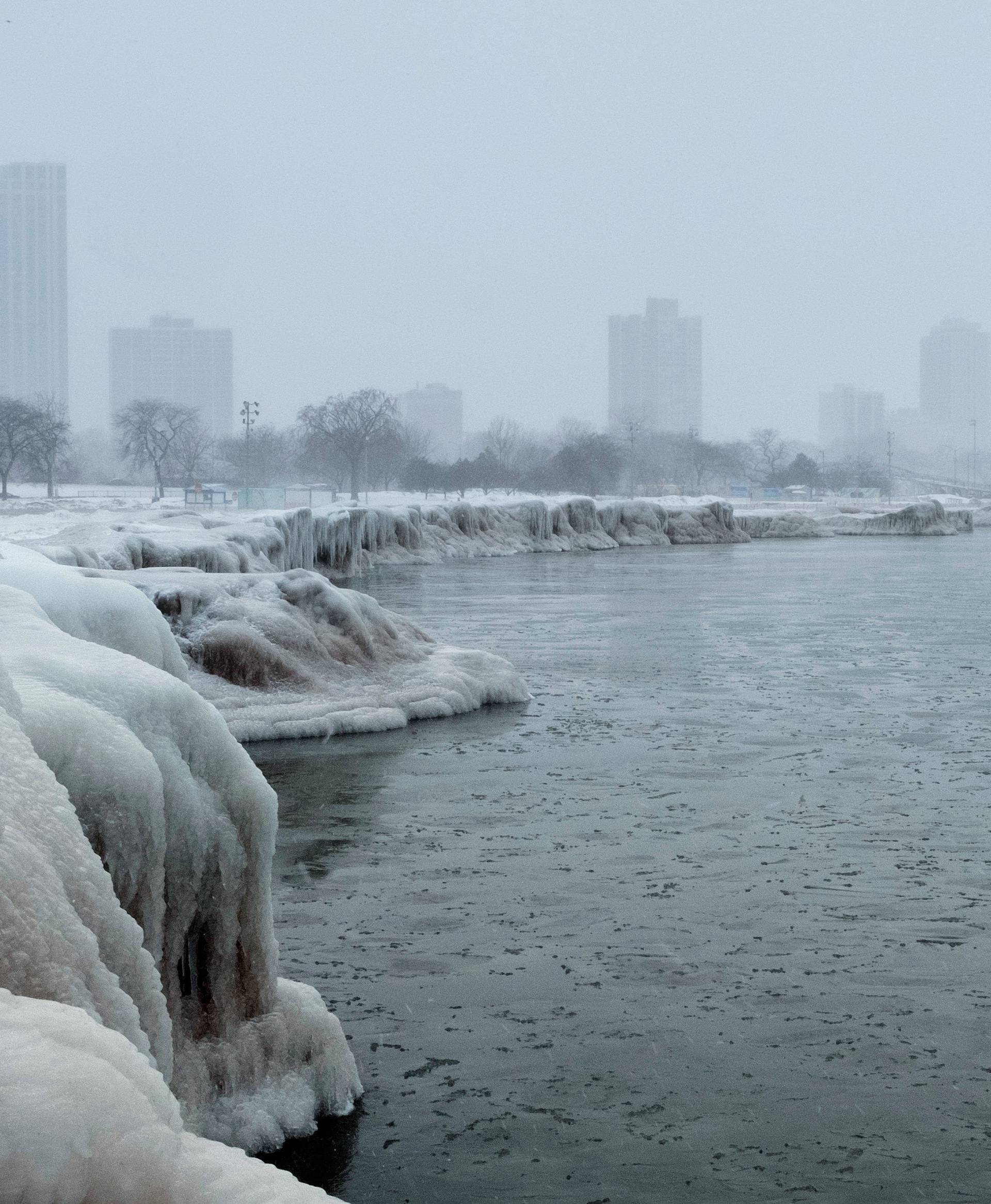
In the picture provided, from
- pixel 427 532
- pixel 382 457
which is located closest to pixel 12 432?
pixel 382 457

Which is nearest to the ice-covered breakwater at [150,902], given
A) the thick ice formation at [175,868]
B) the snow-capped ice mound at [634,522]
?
the thick ice formation at [175,868]

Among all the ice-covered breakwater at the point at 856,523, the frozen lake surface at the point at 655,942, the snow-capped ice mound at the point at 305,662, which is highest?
the ice-covered breakwater at the point at 856,523

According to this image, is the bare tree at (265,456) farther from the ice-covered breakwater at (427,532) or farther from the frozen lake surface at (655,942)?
the frozen lake surface at (655,942)

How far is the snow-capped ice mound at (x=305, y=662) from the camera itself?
12906 millimetres

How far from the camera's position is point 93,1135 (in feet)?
7.72

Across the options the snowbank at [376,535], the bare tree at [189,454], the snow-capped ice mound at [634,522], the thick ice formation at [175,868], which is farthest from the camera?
the bare tree at [189,454]

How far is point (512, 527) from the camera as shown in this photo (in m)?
54.3

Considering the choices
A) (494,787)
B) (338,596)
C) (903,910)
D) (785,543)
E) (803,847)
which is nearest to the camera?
(903,910)

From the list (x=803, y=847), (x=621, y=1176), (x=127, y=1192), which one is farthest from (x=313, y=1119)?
(x=803, y=847)

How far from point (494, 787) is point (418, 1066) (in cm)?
491

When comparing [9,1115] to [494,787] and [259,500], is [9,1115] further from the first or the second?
[259,500]

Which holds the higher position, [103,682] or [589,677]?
[103,682]

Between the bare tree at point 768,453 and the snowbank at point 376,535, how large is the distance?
83.4 m

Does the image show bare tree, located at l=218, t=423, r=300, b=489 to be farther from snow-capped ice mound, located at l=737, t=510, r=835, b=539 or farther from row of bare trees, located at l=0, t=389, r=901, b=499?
snow-capped ice mound, located at l=737, t=510, r=835, b=539
